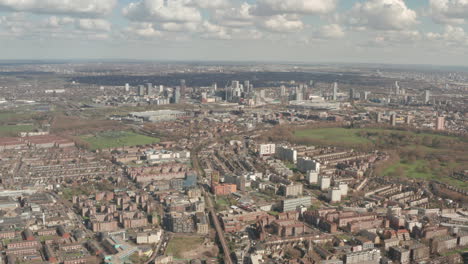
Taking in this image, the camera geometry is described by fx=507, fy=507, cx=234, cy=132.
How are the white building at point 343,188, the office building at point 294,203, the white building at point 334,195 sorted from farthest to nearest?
the white building at point 343,188 → the white building at point 334,195 → the office building at point 294,203

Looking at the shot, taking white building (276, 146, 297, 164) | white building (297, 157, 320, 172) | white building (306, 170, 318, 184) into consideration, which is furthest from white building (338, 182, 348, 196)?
white building (276, 146, 297, 164)

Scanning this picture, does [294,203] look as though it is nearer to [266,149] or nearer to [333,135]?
[266,149]

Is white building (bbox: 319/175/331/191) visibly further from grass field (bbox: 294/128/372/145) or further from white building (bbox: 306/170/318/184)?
grass field (bbox: 294/128/372/145)

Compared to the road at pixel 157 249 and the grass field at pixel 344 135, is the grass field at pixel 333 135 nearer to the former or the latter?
the grass field at pixel 344 135

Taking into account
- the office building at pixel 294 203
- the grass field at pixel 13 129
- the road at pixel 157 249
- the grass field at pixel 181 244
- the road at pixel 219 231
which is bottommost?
the road at pixel 157 249

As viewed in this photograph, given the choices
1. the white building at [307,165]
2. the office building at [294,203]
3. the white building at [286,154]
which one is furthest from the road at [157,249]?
the white building at [286,154]

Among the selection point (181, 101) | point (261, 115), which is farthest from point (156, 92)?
point (261, 115)

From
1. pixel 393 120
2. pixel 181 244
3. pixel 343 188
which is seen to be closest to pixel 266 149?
pixel 343 188
